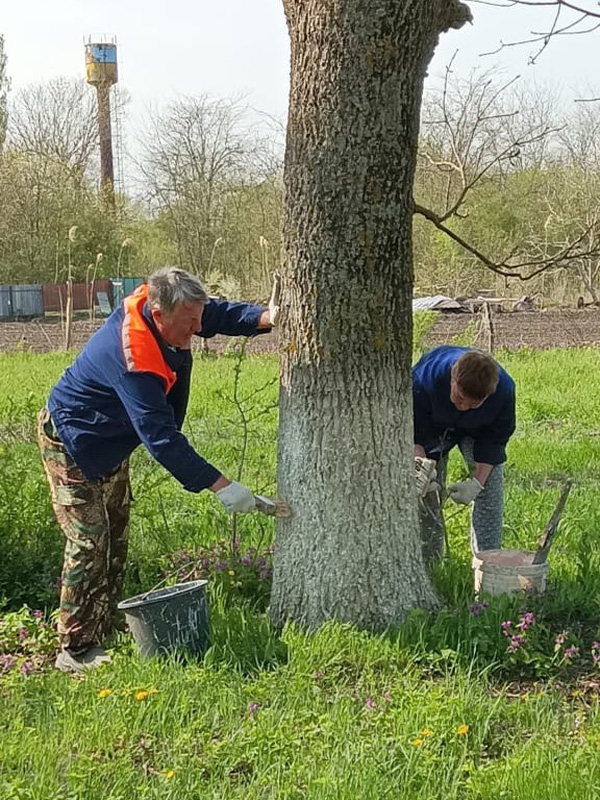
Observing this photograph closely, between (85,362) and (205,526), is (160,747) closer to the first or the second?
(85,362)

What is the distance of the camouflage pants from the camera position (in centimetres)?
409

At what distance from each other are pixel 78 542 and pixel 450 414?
6.83 ft

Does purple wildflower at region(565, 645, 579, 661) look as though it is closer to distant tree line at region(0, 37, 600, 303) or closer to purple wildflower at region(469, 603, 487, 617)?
purple wildflower at region(469, 603, 487, 617)

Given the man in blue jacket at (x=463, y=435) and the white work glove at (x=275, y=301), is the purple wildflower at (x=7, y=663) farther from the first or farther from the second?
the man in blue jacket at (x=463, y=435)

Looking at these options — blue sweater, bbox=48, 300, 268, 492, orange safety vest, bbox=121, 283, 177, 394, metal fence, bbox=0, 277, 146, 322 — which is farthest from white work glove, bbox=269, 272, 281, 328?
metal fence, bbox=0, 277, 146, 322

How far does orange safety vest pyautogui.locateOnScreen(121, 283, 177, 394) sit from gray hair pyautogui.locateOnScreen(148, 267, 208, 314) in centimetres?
10

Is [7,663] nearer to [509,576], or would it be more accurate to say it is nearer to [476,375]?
[509,576]

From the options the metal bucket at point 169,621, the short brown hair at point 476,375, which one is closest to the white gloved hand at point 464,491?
the short brown hair at point 476,375

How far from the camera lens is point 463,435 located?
5195 millimetres

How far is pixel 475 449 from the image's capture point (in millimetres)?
5133

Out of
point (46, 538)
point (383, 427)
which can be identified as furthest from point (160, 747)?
point (46, 538)

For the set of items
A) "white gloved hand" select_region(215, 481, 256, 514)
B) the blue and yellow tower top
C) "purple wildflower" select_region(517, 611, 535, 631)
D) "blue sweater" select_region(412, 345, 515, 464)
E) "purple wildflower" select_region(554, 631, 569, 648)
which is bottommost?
"purple wildflower" select_region(554, 631, 569, 648)

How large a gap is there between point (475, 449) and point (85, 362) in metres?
2.27

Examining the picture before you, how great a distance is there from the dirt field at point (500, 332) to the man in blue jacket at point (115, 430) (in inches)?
454
